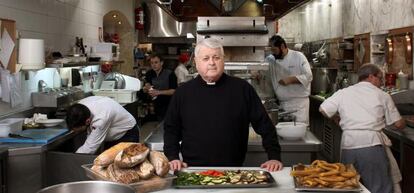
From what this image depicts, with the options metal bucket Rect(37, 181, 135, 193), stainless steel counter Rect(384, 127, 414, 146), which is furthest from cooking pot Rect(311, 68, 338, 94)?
metal bucket Rect(37, 181, 135, 193)

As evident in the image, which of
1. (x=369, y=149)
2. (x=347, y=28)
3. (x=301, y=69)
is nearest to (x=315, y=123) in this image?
(x=347, y=28)

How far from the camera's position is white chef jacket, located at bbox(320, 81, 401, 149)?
3.74 metres

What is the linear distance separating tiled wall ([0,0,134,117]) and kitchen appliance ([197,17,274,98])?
1868 millimetres

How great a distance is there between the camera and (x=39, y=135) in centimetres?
425

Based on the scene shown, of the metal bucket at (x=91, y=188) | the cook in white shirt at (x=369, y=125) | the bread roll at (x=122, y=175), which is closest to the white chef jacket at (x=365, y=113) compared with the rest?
the cook in white shirt at (x=369, y=125)

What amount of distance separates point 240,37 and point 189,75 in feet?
2.87

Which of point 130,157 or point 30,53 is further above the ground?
point 30,53

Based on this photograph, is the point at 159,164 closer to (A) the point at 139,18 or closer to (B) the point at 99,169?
(B) the point at 99,169

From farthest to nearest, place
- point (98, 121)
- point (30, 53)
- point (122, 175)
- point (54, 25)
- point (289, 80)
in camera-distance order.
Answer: point (54, 25)
point (289, 80)
point (30, 53)
point (98, 121)
point (122, 175)

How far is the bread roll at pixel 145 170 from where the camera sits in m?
1.94

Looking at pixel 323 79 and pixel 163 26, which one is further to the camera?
pixel 163 26

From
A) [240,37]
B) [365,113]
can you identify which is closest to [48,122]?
[240,37]

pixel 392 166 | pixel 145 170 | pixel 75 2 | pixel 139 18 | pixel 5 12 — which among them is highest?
pixel 139 18

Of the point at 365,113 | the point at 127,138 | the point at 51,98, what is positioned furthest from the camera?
the point at 51,98
